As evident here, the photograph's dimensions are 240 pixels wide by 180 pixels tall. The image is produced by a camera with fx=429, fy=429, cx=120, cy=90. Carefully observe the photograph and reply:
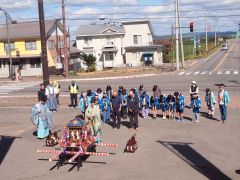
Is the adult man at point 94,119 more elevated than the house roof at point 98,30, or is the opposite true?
the house roof at point 98,30

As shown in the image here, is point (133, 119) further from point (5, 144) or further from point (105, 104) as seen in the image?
point (5, 144)

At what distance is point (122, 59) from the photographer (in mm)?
65688

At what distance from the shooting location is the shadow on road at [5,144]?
14625 mm

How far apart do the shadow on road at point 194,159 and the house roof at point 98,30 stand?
51762 millimetres

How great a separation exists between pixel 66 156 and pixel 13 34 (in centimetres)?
4318

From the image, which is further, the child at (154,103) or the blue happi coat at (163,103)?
the child at (154,103)

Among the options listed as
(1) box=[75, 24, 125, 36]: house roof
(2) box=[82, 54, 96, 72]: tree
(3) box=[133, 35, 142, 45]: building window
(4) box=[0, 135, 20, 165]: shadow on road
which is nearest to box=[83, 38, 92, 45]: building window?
(1) box=[75, 24, 125, 36]: house roof

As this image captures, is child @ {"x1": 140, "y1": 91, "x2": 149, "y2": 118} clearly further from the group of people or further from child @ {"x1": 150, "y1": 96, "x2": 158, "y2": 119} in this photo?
child @ {"x1": 150, "y1": 96, "x2": 158, "y2": 119}

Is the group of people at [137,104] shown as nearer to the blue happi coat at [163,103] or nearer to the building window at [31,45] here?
the blue happi coat at [163,103]

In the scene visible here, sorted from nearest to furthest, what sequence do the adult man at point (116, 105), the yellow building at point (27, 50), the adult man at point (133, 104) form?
1. the adult man at point (133, 104)
2. the adult man at point (116, 105)
3. the yellow building at point (27, 50)

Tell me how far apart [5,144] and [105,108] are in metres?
4.96

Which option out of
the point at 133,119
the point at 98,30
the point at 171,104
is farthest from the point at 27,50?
the point at 133,119

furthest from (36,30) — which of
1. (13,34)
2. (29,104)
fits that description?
(29,104)

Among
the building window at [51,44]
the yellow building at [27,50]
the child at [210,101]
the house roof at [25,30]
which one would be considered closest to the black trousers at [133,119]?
the child at [210,101]
